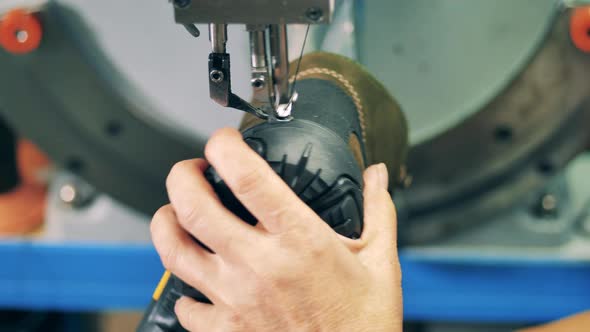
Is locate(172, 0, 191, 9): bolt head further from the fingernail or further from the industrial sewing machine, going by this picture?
the industrial sewing machine

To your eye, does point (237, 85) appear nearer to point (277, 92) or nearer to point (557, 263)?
point (277, 92)

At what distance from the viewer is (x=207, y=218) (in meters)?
0.34

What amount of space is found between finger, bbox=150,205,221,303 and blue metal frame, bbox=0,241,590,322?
0.42 meters

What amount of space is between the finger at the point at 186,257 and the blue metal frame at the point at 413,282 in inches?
16.4

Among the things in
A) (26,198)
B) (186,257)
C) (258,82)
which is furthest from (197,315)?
(26,198)

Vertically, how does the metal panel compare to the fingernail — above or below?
above

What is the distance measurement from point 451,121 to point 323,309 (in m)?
0.43

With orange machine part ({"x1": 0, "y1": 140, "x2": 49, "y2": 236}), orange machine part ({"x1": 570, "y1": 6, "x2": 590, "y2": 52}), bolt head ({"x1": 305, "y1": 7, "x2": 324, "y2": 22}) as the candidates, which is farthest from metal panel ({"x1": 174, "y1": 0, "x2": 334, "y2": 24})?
orange machine part ({"x1": 0, "y1": 140, "x2": 49, "y2": 236})

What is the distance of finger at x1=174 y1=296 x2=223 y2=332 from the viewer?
365 mm

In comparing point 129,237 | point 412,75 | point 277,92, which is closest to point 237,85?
point 277,92

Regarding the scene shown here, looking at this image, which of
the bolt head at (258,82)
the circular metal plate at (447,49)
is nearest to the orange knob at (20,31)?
the circular metal plate at (447,49)

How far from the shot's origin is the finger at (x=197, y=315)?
1.20 feet

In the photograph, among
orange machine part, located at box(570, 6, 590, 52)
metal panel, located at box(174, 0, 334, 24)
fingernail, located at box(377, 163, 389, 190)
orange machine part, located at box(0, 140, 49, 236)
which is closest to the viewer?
metal panel, located at box(174, 0, 334, 24)

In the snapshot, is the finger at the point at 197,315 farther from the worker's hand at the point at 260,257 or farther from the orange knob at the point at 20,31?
the orange knob at the point at 20,31
